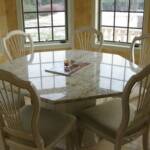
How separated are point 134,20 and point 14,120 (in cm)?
252

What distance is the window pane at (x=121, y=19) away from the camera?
3.72 metres

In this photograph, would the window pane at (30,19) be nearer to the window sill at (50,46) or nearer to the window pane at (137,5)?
the window sill at (50,46)

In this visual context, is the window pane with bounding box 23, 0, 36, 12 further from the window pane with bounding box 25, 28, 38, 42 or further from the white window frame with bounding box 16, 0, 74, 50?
the window pane with bounding box 25, 28, 38, 42

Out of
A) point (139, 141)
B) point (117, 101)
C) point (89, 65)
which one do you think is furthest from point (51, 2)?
point (139, 141)

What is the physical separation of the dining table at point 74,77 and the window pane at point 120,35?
3.88ft

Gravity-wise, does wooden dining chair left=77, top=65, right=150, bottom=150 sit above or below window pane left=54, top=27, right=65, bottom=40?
below

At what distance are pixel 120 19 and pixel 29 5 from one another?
135 cm

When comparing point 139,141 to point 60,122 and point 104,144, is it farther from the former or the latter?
point 60,122

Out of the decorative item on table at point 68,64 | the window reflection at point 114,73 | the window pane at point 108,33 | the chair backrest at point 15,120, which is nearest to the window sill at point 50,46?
the window pane at point 108,33

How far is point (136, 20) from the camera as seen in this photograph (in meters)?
3.66

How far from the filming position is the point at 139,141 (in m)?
2.55

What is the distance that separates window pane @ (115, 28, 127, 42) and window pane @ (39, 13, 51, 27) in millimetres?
1030

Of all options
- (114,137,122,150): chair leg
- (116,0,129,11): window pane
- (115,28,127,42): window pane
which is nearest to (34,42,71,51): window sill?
(115,28,127,42): window pane

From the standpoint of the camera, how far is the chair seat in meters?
1.86
